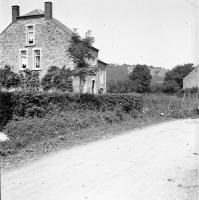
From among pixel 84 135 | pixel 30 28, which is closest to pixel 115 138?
pixel 84 135

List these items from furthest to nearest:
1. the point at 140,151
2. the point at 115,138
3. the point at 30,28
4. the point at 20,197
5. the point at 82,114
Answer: the point at 30,28
the point at 82,114
the point at 115,138
the point at 140,151
the point at 20,197

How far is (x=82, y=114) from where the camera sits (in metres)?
17.6

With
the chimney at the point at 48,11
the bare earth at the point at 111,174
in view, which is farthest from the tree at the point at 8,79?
the bare earth at the point at 111,174

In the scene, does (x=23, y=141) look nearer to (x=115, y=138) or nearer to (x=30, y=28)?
(x=115, y=138)

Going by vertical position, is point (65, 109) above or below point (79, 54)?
below

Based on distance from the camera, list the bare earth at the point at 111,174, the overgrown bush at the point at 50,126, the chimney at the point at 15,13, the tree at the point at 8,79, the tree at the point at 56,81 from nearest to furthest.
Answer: the bare earth at the point at 111,174 < the overgrown bush at the point at 50,126 < the tree at the point at 56,81 < the tree at the point at 8,79 < the chimney at the point at 15,13

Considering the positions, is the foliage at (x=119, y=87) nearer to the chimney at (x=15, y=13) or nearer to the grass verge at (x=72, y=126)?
the chimney at (x=15, y=13)

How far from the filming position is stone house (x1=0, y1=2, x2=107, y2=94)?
29297mm

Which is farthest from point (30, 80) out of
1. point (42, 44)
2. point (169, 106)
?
point (169, 106)

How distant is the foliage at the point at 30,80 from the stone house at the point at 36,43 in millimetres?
1376

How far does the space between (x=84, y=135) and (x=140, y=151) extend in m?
3.69

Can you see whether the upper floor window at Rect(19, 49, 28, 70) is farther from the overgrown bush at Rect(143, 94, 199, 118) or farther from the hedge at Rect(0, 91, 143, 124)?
the hedge at Rect(0, 91, 143, 124)

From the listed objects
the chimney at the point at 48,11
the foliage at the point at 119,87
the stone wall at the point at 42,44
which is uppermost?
the chimney at the point at 48,11

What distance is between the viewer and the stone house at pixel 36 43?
1153 inches
